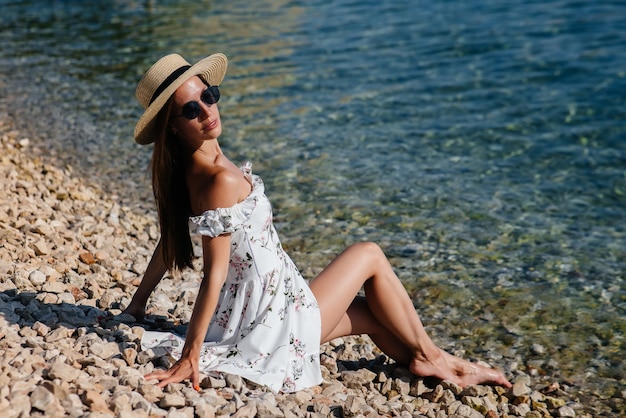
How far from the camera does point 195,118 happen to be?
14.7 feet

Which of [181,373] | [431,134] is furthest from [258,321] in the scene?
[431,134]

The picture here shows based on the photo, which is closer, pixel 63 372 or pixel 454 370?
pixel 63 372

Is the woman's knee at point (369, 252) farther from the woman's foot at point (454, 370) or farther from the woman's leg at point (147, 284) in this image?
the woman's leg at point (147, 284)

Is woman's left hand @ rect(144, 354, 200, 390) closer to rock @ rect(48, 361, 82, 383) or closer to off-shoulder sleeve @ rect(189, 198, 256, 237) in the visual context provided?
rock @ rect(48, 361, 82, 383)

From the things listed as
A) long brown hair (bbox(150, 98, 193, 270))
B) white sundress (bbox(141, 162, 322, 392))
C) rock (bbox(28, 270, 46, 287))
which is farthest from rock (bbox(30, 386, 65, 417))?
rock (bbox(28, 270, 46, 287))

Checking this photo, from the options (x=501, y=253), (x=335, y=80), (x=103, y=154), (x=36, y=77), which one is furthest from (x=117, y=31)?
(x=501, y=253)

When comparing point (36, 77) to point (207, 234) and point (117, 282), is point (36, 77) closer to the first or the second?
point (117, 282)

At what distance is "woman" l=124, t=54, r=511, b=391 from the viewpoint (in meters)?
4.46

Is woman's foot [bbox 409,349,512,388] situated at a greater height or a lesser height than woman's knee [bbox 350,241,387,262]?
lesser

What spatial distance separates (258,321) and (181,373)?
24.7 inches

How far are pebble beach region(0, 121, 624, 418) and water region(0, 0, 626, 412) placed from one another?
2.97 feet

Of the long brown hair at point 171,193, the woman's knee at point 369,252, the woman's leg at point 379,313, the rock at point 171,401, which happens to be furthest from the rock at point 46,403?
the woman's knee at point 369,252

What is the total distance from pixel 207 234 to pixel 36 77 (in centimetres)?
1259

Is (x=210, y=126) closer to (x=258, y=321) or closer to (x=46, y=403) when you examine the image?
(x=258, y=321)
